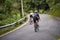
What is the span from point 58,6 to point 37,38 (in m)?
24.4

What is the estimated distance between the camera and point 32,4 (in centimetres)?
6875

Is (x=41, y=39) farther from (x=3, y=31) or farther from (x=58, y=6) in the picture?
(x=58, y=6)

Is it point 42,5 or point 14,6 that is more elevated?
point 14,6

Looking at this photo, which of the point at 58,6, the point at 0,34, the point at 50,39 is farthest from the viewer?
the point at 58,6

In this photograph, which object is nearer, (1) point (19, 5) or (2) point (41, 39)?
(2) point (41, 39)

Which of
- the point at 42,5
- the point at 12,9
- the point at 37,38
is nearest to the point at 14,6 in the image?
the point at 12,9

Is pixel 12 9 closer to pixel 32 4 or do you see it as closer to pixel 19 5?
pixel 19 5

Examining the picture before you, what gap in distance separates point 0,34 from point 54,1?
2666 cm

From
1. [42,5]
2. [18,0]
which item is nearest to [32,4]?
[42,5]

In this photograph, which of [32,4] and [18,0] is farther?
[32,4]

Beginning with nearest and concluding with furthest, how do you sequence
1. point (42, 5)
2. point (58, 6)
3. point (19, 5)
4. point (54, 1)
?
point (19, 5) → point (58, 6) → point (54, 1) → point (42, 5)

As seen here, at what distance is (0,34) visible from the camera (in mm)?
18203

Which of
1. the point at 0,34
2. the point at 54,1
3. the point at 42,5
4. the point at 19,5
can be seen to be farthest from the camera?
the point at 42,5

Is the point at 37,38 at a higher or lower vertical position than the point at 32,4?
higher
